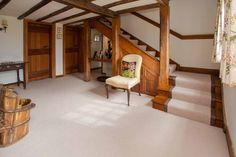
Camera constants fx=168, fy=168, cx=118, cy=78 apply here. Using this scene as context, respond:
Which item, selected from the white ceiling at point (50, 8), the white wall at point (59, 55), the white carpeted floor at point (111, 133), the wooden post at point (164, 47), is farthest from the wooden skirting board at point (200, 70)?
the white wall at point (59, 55)

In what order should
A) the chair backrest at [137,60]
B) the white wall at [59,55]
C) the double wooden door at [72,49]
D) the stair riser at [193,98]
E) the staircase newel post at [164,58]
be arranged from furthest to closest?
the double wooden door at [72,49], the white wall at [59,55], the chair backrest at [137,60], the staircase newel post at [164,58], the stair riser at [193,98]

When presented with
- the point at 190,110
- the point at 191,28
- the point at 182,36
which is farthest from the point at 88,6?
the point at 190,110

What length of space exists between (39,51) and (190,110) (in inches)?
200

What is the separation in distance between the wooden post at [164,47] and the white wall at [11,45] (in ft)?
13.4

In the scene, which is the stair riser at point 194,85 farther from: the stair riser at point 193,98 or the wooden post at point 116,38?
the wooden post at point 116,38

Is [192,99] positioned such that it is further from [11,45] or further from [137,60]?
[11,45]

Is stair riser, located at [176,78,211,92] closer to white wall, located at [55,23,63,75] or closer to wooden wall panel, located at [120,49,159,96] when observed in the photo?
wooden wall panel, located at [120,49,159,96]

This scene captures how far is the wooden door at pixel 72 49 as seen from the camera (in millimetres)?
6793

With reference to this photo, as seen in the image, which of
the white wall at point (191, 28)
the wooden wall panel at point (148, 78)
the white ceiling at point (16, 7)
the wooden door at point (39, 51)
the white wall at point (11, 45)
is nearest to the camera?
the white ceiling at point (16, 7)

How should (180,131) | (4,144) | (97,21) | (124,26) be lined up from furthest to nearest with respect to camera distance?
(124,26), (97,21), (180,131), (4,144)

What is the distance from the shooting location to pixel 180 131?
2.52 m

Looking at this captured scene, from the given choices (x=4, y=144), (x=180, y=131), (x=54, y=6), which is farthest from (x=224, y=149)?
(x=54, y=6)

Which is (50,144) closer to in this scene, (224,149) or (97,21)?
(224,149)

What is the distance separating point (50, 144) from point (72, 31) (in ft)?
18.5
